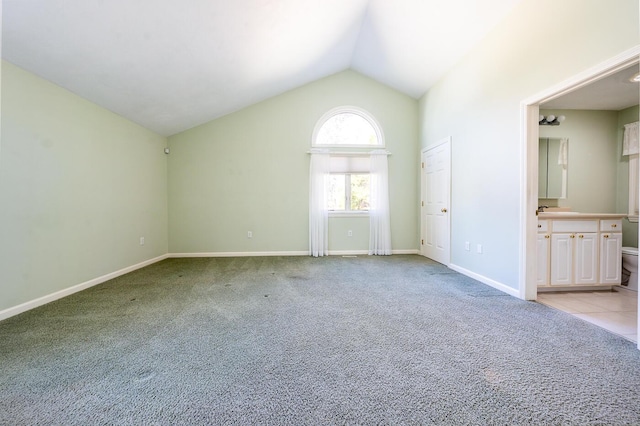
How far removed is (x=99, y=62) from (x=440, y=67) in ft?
14.5

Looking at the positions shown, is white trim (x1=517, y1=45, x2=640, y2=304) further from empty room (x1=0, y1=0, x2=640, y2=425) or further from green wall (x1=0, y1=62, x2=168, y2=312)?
green wall (x1=0, y1=62, x2=168, y2=312)

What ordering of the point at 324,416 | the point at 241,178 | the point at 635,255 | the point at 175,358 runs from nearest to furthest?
the point at 324,416
the point at 175,358
the point at 635,255
the point at 241,178

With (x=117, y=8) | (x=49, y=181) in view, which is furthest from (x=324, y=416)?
(x=49, y=181)

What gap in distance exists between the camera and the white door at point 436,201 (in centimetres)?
443

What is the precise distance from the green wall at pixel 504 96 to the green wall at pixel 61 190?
4822mm

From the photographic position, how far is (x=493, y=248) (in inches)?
131

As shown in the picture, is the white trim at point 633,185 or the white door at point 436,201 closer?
the white trim at point 633,185

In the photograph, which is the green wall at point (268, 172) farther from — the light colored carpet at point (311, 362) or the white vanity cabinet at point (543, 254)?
the white vanity cabinet at point (543, 254)

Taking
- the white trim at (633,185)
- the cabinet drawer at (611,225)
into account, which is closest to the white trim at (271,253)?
the cabinet drawer at (611,225)

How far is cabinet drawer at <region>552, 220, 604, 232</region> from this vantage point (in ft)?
10.1

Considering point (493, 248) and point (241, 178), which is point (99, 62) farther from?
point (493, 248)

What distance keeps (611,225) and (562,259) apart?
0.73 meters

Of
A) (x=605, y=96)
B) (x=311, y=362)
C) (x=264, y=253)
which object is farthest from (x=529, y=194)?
→ (x=264, y=253)

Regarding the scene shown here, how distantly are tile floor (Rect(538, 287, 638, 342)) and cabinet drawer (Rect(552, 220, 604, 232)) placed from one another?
72 cm
